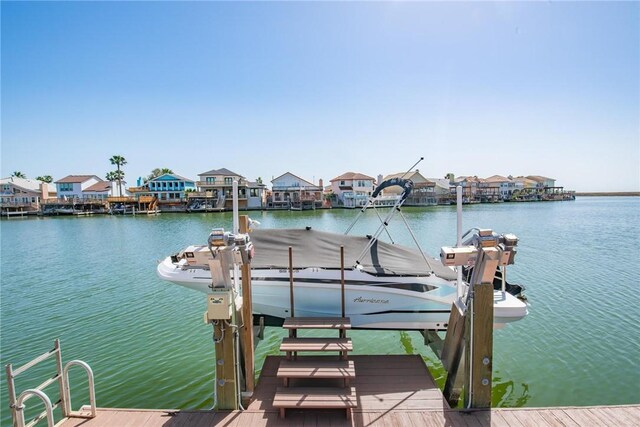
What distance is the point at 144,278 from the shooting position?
1300 cm

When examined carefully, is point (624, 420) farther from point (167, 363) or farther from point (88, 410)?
point (167, 363)

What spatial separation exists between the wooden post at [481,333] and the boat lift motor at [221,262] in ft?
8.85

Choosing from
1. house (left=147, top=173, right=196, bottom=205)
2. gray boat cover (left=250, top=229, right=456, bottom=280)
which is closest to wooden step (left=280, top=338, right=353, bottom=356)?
gray boat cover (left=250, top=229, right=456, bottom=280)

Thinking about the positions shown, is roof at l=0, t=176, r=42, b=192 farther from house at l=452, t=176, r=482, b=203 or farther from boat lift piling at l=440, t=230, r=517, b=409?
house at l=452, t=176, r=482, b=203

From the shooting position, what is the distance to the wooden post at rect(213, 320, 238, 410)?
148 inches

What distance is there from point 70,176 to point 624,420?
78320mm

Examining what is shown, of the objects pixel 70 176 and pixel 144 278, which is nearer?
pixel 144 278

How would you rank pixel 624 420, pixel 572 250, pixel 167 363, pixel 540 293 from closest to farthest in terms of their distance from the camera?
pixel 624 420
pixel 167 363
pixel 540 293
pixel 572 250

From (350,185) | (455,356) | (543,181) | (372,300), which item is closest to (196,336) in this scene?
(372,300)

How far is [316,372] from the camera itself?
4008 millimetres

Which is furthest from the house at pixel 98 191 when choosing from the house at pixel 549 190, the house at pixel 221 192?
the house at pixel 549 190

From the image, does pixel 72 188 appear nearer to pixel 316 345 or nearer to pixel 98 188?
pixel 98 188

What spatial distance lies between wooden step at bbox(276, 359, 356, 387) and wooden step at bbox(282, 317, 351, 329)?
55 cm

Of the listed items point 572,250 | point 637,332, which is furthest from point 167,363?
point 572,250
